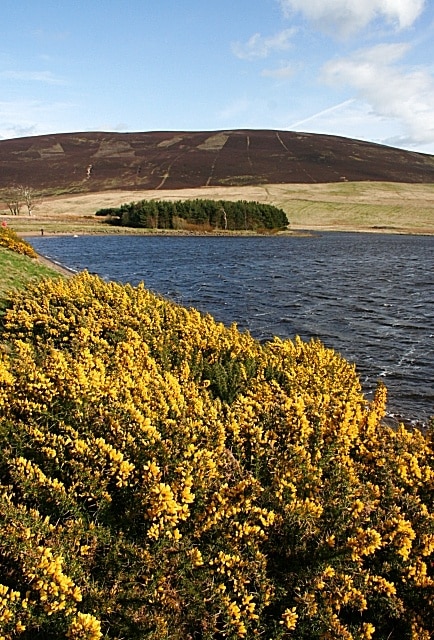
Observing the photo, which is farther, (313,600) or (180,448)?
(180,448)

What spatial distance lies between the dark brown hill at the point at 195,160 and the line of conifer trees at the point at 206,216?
25936 mm

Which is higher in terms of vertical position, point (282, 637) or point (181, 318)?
point (181, 318)

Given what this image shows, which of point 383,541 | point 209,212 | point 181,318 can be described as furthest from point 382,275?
point 209,212

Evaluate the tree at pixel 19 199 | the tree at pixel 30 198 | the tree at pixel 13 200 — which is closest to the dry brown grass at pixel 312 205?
the tree at pixel 30 198

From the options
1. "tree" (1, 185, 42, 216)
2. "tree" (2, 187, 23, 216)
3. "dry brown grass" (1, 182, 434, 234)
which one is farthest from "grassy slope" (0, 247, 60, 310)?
"tree" (2, 187, 23, 216)

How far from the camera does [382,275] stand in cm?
2920

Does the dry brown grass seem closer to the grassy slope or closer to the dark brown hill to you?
the dark brown hill

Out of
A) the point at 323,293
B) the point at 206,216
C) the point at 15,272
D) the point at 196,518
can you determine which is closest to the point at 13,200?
the point at 206,216

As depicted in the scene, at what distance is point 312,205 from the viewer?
83375mm

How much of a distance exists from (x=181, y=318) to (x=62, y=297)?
1998 millimetres

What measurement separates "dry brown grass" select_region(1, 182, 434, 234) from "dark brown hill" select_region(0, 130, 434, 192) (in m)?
6.74

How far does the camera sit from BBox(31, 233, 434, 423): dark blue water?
1207cm

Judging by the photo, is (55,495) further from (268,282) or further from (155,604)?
(268,282)

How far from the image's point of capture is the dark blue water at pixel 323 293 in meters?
12.1
